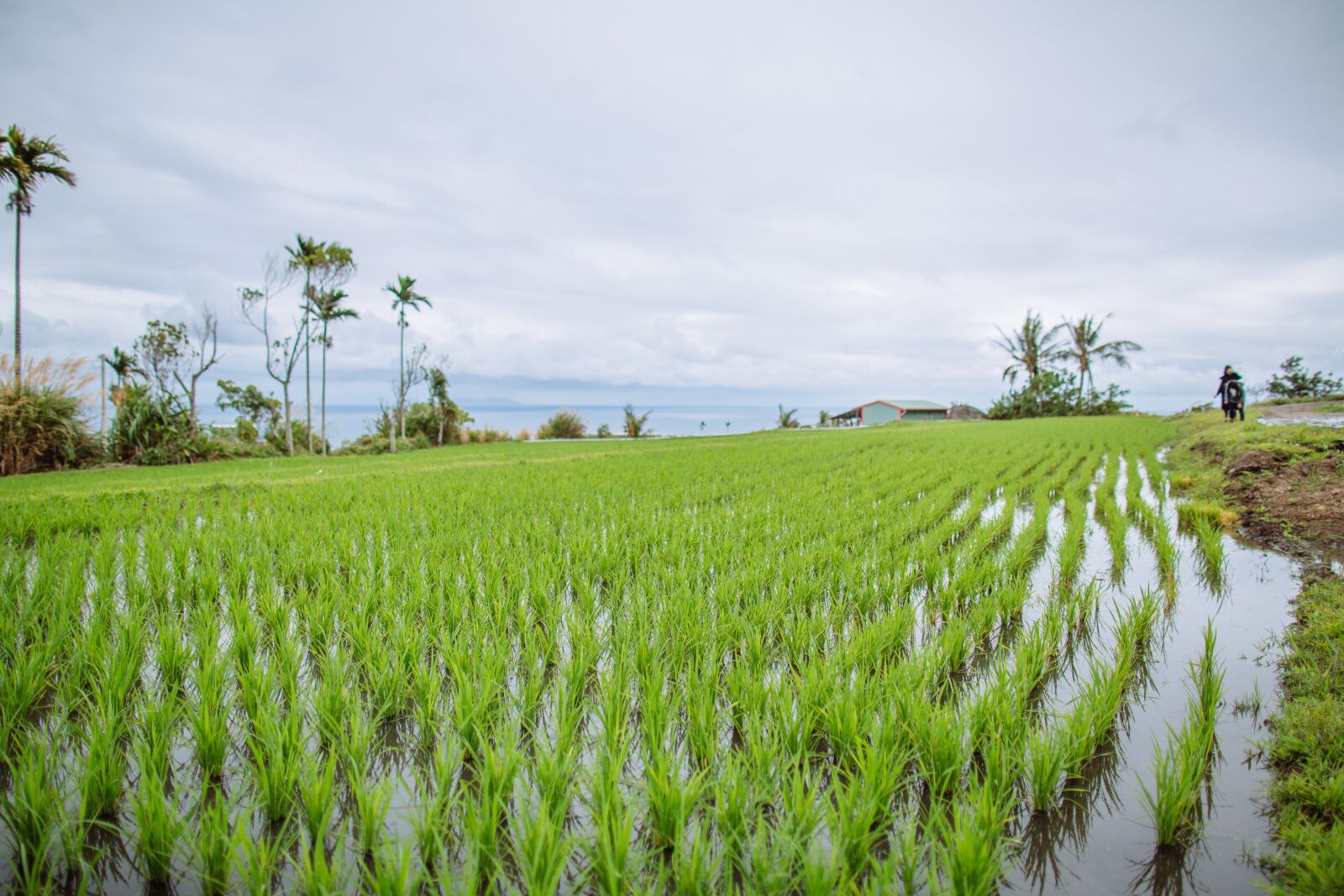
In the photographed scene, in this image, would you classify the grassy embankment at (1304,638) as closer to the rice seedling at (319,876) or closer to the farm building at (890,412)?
the rice seedling at (319,876)

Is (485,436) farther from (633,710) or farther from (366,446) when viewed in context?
(633,710)

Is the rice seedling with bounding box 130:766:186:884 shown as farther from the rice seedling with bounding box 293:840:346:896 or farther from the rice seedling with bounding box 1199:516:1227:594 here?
the rice seedling with bounding box 1199:516:1227:594

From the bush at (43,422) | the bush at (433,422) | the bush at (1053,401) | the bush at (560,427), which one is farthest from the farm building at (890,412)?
the bush at (43,422)

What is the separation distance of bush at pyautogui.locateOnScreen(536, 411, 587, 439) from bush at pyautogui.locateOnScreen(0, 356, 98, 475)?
16781 mm

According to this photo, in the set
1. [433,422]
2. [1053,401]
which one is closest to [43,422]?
[433,422]

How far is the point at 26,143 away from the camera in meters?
13.8

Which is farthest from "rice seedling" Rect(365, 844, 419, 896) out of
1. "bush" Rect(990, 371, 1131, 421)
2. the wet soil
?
"bush" Rect(990, 371, 1131, 421)

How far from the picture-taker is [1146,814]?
1.83 meters

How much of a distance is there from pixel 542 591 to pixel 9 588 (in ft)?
10.5

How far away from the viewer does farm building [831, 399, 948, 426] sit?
44094mm

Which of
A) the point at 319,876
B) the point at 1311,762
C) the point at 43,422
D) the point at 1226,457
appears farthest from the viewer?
the point at 43,422

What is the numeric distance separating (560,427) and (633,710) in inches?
1050

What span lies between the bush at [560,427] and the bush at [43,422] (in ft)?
55.1

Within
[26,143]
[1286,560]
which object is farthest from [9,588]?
[26,143]
